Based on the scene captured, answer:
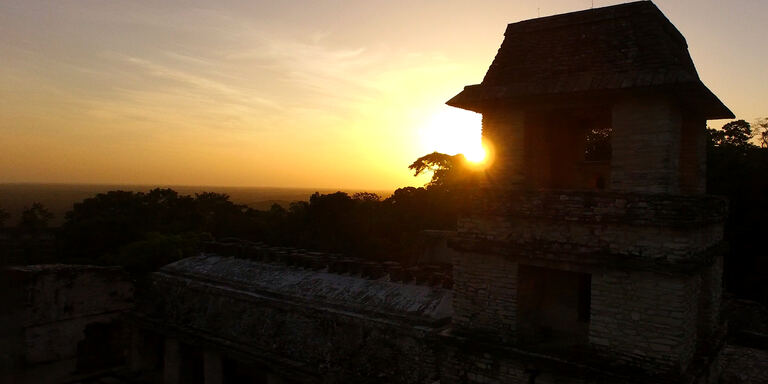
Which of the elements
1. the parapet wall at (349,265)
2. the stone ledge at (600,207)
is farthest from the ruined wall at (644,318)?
the parapet wall at (349,265)

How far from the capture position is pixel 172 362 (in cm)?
1530

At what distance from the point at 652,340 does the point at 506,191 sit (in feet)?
10.1

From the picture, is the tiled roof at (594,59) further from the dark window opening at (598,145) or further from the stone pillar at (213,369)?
the dark window opening at (598,145)

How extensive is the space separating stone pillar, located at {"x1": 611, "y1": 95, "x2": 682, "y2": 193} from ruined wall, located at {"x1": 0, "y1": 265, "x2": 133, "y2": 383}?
17056mm

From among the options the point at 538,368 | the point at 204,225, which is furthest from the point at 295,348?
the point at 204,225

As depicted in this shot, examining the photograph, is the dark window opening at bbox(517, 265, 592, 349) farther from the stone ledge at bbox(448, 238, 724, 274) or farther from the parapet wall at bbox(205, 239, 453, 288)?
the parapet wall at bbox(205, 239, 453, 288)

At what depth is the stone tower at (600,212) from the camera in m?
7.22

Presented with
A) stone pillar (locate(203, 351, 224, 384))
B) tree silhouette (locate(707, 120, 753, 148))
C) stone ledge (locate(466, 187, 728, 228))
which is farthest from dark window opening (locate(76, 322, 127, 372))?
tree silhouette (locate(707, 120, 753, 148))

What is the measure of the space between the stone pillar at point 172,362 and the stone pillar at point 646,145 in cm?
1318

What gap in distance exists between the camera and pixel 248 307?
13.9m

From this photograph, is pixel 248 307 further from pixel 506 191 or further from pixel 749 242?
pixel 749 242

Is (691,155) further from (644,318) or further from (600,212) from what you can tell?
(644,318)

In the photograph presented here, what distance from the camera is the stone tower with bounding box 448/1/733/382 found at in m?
7.22

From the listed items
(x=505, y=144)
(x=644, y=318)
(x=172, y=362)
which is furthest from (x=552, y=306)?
(x=172, y=362)
